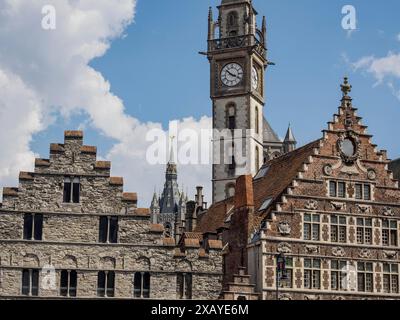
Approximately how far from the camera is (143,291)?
55.2 metres

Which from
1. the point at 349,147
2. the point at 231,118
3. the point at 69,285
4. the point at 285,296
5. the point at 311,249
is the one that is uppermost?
the point at 231,118

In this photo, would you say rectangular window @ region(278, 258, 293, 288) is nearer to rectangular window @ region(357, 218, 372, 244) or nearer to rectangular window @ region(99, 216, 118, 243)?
rectangular window @ region(357, 218, 372, 244)

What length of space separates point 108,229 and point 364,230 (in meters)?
15.4

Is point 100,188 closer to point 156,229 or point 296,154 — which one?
point 156,229

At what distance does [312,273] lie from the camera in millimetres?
58594

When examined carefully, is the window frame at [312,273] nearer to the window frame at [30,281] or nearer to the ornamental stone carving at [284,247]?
the ornamental stone carving at [284,247]

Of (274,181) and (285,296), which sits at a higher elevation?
(274,181)

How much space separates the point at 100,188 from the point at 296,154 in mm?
15526

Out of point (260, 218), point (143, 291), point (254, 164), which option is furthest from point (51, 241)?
point (254, 164)

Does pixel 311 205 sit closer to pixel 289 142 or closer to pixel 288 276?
pixel 288 276

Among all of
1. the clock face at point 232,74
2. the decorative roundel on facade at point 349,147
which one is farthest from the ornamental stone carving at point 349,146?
the clock face at point 232,74

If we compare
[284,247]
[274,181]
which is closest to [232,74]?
[274,181]

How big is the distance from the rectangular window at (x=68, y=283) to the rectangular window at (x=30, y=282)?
1310 mm

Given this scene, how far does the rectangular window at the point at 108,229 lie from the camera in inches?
2176
